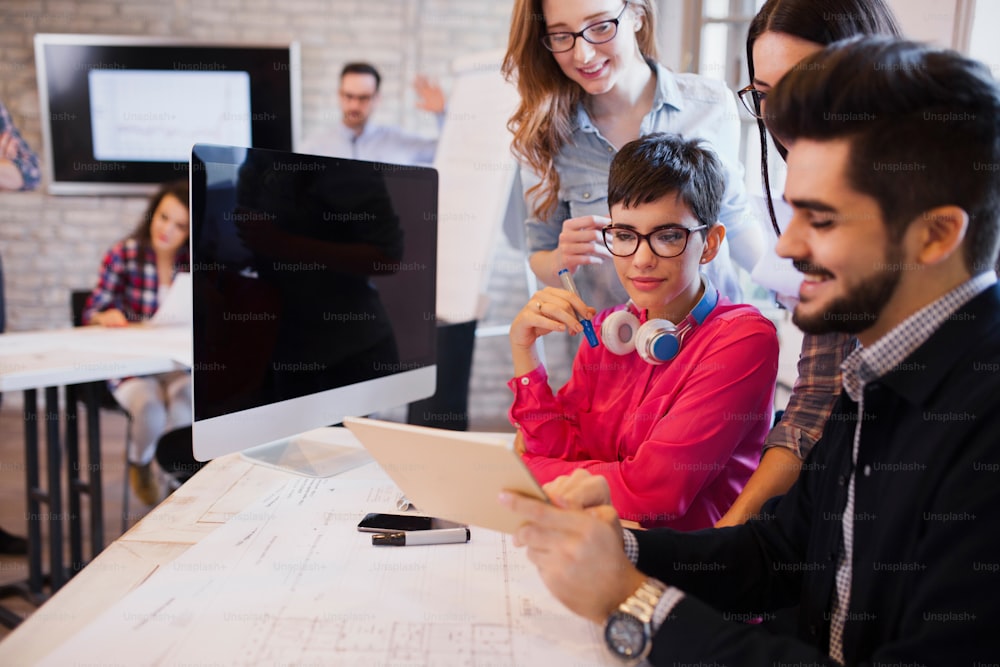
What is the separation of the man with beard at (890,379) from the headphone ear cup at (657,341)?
16.2 inches

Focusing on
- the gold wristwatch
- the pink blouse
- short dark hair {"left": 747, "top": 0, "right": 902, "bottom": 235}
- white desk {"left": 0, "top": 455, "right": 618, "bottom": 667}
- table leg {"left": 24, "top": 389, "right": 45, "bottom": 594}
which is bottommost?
table leg {"left": 24, "top": 389, "right": 45, "bottom": 594}

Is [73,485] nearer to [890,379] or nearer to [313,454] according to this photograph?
[313,454]

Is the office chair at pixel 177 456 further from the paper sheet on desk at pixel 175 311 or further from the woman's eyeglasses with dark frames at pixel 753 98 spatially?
the woman's eyeglasses with dark frames at pixel 753 98

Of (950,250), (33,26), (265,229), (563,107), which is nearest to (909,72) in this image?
(950,250)

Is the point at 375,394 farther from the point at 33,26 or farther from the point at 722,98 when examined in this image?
the point at 33,26

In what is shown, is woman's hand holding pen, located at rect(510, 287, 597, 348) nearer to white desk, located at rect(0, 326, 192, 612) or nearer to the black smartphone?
the black smartphone

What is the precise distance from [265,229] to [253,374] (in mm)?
258

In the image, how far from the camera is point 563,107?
75.9 inches

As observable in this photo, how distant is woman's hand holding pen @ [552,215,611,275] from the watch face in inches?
35.8

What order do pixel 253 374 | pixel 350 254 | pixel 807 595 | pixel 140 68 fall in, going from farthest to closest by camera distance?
1. pixel 140 68
2. pixel 350 254
3. pixel 253 374
4. pixel 807 595

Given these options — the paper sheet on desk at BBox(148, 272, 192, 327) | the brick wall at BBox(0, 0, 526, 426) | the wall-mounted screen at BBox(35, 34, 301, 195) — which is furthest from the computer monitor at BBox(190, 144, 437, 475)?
the wall-mounted screen at BBox(35, 34, 301, 195)

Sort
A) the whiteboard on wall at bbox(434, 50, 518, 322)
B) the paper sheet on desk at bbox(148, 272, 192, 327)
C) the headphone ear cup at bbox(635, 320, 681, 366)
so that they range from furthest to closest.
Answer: the whiteboard on wall at bbox(434, 50, 518, 322) → the paper sheet on desk at bbox(148, 272, 192, 327) → the headphone ear cup at bbox(635, 320, 681, 366)

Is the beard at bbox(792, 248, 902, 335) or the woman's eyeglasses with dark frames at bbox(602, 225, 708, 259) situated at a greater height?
the woman's eyeglasses with dark frames at bbox(602, 225, 708, 259)

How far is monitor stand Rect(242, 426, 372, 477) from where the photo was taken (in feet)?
5.07
